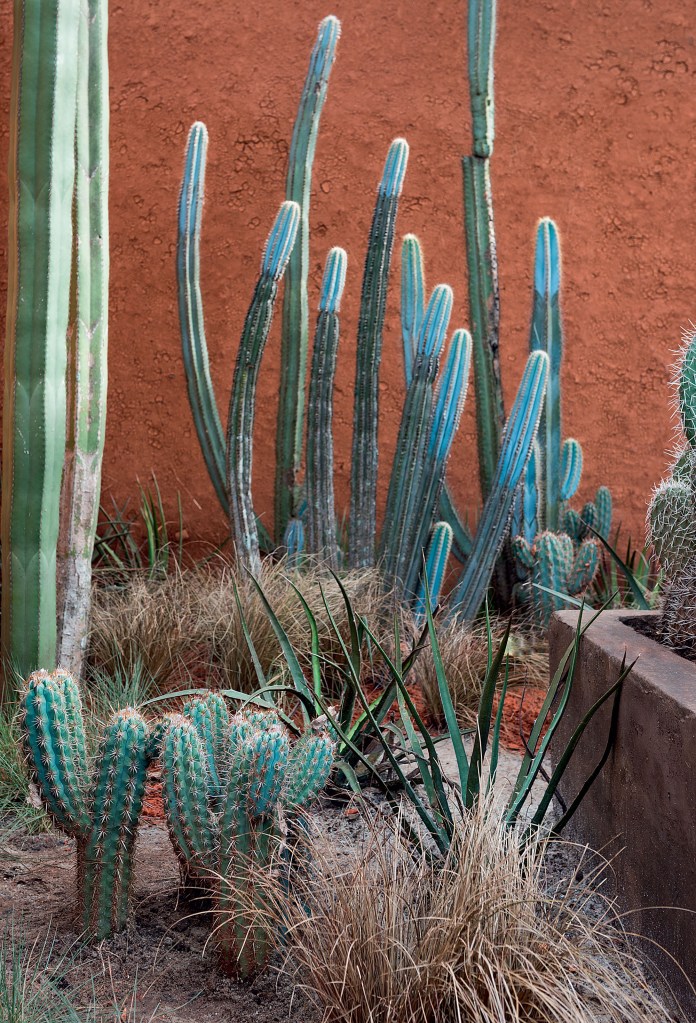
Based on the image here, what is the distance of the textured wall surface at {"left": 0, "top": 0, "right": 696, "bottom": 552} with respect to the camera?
19.6 feet

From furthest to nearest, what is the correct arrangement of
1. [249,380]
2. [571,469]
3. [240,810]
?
[571,469], [249,380], [240,810]

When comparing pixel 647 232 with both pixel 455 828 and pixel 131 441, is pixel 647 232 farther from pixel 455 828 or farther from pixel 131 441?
pixel 455 828

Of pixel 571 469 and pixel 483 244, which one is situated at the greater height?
pixel 483 244

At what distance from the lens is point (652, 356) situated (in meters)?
6.12

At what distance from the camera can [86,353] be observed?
2.86 m

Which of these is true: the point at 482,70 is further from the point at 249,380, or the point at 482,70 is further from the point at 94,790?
the point at 94,790

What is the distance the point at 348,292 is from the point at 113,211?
152 cm

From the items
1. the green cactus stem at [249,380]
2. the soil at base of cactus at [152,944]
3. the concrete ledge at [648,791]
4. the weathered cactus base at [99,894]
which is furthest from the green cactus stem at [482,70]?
the weathered cactus base at [99,894]

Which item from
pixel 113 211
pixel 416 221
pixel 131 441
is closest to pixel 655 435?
pixel 416 221

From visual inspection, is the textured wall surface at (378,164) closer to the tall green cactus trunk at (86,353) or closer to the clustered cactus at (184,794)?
the tall green cactus trunk at (86,353)

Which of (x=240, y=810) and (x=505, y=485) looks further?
(x=505, y=485)

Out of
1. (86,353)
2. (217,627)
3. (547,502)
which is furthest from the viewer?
(547,502)

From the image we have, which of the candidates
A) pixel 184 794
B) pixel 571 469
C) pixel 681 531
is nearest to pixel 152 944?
pixel 184 794

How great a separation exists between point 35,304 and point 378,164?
3.84 meters
